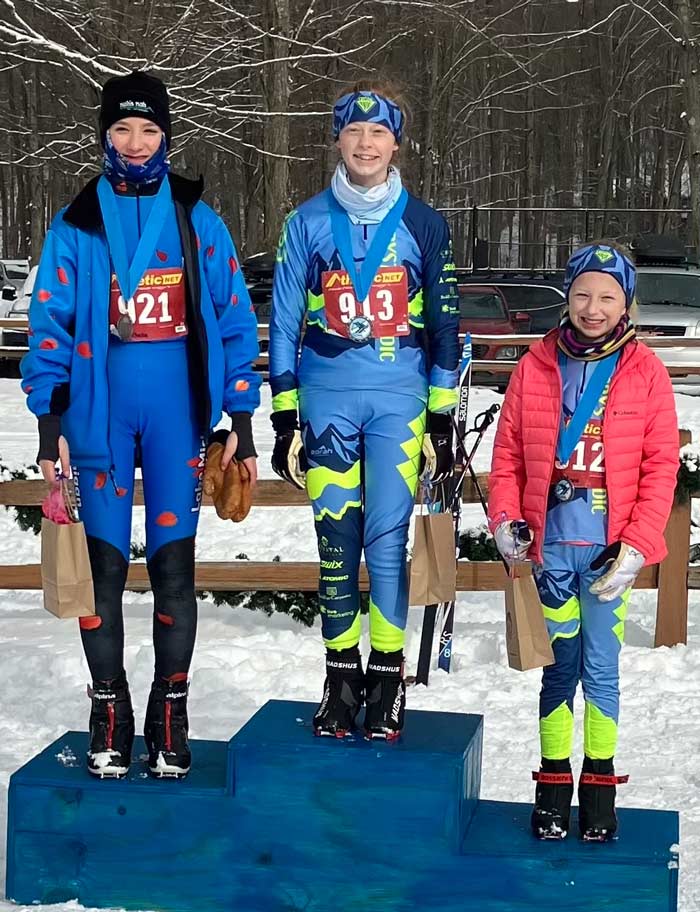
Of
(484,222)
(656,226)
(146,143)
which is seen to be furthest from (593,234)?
(146,143)

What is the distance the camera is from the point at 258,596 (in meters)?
7.16

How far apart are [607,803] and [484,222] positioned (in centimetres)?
4831

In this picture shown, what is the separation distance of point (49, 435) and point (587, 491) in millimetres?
1478

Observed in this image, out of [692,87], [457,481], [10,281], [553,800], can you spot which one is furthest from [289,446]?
[10,281]

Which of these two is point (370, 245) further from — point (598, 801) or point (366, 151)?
point (598, 801)

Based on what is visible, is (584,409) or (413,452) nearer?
(584,409)

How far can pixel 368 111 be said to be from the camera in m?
3.90

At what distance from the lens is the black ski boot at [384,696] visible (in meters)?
3.94

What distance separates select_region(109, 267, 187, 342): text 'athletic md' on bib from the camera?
379 cm

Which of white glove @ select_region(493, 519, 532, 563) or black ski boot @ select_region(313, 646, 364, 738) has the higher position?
white glove @ select_region(493, 519, 532, 563)

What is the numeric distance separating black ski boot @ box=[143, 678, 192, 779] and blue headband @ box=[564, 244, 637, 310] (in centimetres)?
160

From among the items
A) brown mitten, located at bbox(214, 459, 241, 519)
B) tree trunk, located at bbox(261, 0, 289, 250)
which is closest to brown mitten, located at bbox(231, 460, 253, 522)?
brown mitten, located at bbox(214, 459, 241, 519)

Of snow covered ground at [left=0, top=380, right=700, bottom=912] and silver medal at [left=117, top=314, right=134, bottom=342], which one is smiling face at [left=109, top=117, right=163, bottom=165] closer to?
silver medal at [left=117, top=314, right=134, bottom=342]

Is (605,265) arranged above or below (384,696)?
above
